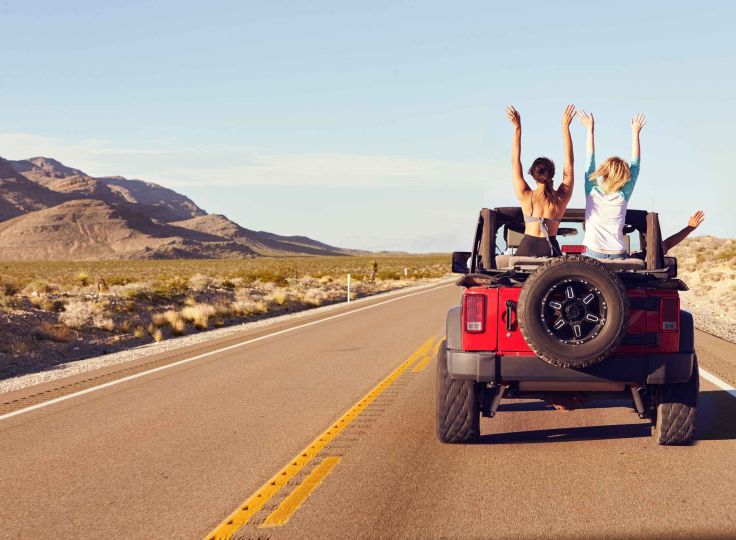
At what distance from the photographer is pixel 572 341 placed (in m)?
6.11

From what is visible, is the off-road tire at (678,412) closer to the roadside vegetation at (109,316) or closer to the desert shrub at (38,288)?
the roadside vegetation at (109,316)

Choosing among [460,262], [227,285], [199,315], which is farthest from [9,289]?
[460,262]

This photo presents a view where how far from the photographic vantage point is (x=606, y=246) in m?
7.03

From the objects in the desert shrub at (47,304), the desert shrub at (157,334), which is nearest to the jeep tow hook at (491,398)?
the desert shrub at (157,334)

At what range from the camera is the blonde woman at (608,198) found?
6883mm

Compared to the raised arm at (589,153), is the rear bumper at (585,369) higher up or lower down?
lower down

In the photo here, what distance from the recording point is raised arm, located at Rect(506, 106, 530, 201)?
271 inches

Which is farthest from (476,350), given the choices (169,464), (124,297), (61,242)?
(61,242)

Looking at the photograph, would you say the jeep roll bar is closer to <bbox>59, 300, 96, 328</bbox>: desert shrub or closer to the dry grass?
the dry grass

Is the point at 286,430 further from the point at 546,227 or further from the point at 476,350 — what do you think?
the point at 546,227

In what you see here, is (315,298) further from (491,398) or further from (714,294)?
(491,398)

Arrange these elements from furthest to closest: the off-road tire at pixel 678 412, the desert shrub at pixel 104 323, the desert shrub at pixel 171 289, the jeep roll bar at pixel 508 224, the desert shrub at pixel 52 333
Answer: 1. the desert shrub at pixel 171 289
2. the desert shrub at pixel 104 323
3. the desert shrub at pixel 52 333
4. the jeep roll bar at pixel 508 224
5. the off-road tire at pixel 678 412

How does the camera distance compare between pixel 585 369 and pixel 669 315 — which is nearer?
pixel 585 369

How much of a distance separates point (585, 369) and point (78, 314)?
16.8 m
